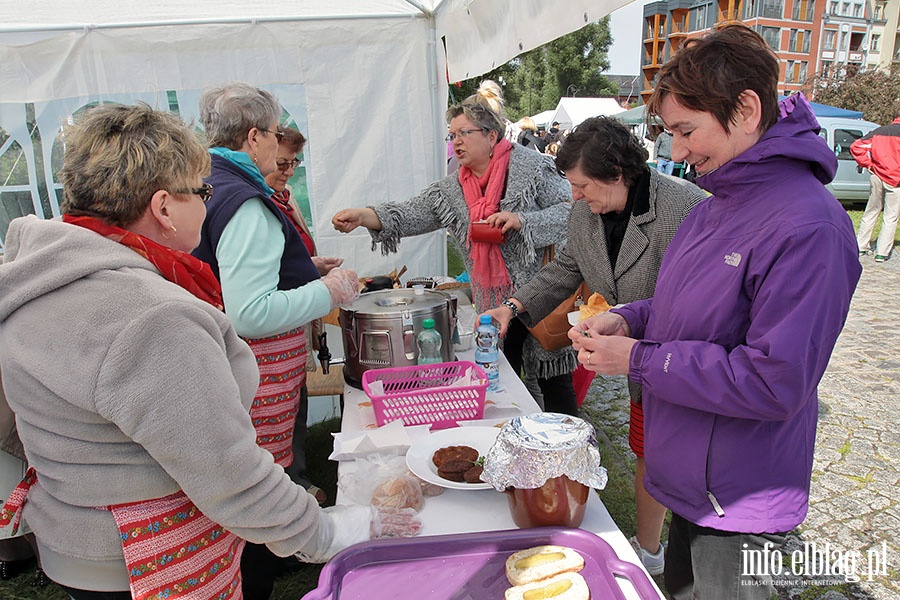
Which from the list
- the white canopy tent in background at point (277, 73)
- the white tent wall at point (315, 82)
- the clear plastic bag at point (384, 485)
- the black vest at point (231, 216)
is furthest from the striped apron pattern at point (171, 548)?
the white tent wall at point (315, 82)

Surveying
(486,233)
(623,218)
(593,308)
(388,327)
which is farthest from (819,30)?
(388,327)

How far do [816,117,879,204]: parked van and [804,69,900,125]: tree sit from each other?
7273 millimetres

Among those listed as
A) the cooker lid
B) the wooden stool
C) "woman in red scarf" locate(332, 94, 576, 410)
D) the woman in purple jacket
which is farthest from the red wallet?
the woman in purple jacket

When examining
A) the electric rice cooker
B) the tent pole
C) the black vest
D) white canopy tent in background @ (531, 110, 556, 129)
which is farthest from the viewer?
white canopy tent in background @ (531, 110, 556, 129)

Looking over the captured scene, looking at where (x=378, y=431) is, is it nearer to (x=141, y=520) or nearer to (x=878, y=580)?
(x=141, y=520)

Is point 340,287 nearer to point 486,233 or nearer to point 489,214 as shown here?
point 486,233

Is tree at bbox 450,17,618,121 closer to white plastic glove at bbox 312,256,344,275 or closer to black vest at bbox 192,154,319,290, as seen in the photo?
white plastic glove at bbox 312,256,344,275

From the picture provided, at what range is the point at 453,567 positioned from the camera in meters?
1.27

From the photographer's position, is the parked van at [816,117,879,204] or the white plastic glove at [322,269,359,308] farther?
the parked van at [816,117,879,204]

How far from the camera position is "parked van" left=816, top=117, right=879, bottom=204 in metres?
12.7

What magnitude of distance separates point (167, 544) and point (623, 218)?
179 cm

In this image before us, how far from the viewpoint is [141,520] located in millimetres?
1176

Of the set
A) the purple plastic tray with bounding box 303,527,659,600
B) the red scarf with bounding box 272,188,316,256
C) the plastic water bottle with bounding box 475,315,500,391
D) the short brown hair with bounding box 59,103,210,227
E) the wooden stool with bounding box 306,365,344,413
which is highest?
the short brown hair with bounding box 59,103,210,227

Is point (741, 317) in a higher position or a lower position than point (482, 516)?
higher
